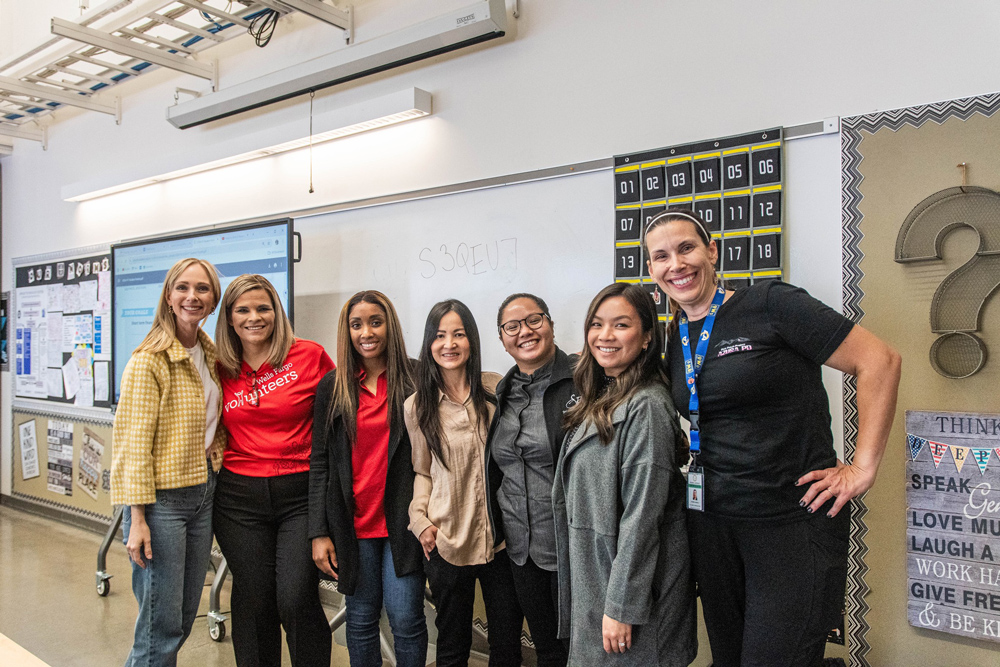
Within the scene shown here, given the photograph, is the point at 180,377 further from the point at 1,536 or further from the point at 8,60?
the point at 1,536

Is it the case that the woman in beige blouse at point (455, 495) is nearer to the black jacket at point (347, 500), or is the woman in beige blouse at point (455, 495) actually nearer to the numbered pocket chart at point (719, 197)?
the black jacket at point (347, 500)

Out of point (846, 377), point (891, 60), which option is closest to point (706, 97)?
point (891, 60)

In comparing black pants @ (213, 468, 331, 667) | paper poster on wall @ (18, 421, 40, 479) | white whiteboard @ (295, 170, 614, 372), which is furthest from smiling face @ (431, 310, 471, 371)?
paper poster on wall @ (18, 421, 40, 479)

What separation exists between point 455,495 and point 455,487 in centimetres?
2

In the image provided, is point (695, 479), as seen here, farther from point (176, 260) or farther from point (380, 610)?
point (176, 260)

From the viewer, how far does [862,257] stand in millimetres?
1979

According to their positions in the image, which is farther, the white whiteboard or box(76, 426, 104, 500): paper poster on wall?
box(76, 426, 104, 500): paper poster on wall

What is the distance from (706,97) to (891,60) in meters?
0.55

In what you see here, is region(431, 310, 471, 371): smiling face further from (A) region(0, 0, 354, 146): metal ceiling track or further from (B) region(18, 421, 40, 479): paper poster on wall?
(B) region(18, 421, 40, 479): paper poster on wall

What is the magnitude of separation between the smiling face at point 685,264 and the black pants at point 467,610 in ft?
3.01

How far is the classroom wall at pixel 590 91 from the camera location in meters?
1.95

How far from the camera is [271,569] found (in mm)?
2076

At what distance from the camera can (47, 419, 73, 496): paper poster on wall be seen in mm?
4852

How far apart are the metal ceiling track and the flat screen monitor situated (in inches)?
39.0
